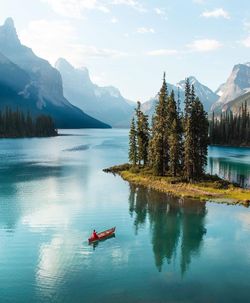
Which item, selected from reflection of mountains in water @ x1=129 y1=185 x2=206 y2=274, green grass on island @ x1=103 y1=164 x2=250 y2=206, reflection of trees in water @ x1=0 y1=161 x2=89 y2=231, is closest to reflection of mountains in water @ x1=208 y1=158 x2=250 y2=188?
green grass on island @ x1=103 y1=164 x2=250 y2=206

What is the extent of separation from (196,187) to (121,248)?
35550mm

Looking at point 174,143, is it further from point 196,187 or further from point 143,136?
point 143,136

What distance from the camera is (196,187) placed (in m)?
77.0

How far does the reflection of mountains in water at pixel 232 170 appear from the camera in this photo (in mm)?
97231

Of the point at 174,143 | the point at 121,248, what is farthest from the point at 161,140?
the point at 121,248

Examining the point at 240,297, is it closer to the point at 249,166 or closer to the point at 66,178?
the point at 66,178

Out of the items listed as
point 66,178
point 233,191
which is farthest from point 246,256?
point 66,178

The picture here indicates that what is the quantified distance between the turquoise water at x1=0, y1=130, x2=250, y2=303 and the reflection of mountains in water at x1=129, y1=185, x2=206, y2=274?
0.13 m

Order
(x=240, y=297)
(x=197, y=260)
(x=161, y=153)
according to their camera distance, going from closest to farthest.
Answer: (x=240, y=297) → (x=197, y=260) → (x=161, y=153)

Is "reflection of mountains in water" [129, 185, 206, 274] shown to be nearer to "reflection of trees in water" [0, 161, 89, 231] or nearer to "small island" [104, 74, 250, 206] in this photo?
"small island" [104, 74, 250, 206]

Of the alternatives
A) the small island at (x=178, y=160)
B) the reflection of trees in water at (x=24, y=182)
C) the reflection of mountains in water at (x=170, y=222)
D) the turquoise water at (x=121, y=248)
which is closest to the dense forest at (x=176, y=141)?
the small island at (x=178, y=160)

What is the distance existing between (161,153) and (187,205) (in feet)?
86.2

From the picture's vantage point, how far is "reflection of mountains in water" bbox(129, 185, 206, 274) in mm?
44344

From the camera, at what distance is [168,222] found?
56.3m
